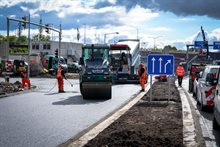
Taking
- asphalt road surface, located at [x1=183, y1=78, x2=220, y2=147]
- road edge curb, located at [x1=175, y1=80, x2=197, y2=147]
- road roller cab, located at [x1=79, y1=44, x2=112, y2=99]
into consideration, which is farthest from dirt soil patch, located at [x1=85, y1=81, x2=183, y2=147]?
road roller cab, located at [x1=79, y1=44, x2=112, y2=99]

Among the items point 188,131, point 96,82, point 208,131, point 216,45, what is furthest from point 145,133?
point 216,45

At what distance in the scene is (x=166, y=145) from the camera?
824 centimetres

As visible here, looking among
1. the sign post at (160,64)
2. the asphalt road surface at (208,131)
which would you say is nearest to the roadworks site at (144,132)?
the asphalt road surface at (208,131)

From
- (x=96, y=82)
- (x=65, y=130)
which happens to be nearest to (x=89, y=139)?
(x=65, y=130)

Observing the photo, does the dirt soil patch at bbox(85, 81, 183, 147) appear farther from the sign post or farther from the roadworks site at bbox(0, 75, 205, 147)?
the sign post

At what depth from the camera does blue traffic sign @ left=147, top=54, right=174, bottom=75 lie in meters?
17.0

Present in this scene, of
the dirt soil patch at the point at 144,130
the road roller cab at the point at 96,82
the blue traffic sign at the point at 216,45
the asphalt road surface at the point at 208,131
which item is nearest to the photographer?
the dirt soil patch at the point at 144,130

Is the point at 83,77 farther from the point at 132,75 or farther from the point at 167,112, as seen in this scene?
the point at 132,75

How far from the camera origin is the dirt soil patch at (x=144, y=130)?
841cm

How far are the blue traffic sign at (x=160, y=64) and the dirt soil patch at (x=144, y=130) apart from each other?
2.43 m

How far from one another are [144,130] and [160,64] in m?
7.31

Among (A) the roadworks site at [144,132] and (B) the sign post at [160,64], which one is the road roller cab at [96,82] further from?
(A) the roadworks site at [144,132]

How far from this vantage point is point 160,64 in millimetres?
17078

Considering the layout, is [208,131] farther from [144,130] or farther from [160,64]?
[160,64]
